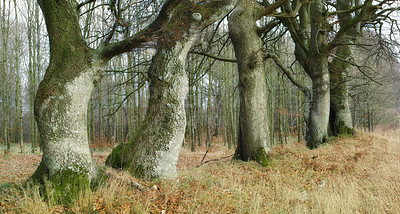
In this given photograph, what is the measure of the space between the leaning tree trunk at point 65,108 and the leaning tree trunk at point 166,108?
797mm

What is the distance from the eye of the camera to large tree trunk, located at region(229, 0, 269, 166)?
607 centimetres

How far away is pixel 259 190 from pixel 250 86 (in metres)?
2.92

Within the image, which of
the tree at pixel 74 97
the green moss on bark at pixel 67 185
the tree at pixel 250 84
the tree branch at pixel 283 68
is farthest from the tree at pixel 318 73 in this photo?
the green moss on bark at pixel 67 185

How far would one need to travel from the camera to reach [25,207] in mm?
2541

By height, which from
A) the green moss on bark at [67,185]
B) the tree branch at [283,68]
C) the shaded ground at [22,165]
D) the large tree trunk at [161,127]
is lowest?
the shaded ground at [22,165]

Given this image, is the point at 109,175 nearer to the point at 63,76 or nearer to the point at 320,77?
the point at 63,76

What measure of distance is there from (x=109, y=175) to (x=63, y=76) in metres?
1.58

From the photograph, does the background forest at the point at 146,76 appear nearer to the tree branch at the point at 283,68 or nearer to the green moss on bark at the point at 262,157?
the tree branch at the point at 283,68

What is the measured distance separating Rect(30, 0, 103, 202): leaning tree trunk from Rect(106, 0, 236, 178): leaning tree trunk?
80 cm

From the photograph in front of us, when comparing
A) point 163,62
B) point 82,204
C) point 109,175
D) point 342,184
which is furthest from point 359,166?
point 82,204

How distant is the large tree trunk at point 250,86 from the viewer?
6.07 metres

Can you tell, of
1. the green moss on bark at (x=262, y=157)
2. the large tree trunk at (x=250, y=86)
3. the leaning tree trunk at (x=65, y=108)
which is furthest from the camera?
the large tree trunk at (x=250, y=86)

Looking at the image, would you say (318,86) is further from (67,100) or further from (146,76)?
(67,100)

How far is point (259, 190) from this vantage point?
4.12 metres
